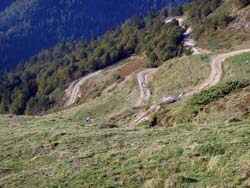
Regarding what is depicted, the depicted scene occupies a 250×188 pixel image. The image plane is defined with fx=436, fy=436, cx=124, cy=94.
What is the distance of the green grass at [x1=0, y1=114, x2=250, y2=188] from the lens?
16520 millimetres

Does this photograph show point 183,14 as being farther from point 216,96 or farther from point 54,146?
point 54,146

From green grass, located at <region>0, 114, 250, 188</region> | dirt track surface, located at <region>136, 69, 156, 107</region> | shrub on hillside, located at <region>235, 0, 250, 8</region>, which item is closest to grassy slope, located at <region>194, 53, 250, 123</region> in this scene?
green grass, located at <region>0, 114, 250, 188</region>

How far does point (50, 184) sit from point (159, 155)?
4.83 m

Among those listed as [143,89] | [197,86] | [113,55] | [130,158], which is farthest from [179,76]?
[113,55]

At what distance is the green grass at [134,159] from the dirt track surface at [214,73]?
30003 mm

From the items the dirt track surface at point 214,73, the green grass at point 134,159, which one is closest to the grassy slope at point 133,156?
the green grass at point 134,159

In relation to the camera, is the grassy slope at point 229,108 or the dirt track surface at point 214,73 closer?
the grassy slope at point 229,108

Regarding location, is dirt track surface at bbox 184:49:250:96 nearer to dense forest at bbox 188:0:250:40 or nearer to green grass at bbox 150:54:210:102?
green grass at bbox 150:54:210:102

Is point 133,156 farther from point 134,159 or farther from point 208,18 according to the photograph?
point 208,18

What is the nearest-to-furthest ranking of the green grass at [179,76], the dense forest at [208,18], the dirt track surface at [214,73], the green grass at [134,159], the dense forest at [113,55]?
the green grass at [134,159] < the dirt track surface at [214,73] < the green grass at [179,76] < the dense forest at [208,18] < the dense forest at [113,55]

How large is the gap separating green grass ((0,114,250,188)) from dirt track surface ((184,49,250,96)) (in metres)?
30.0

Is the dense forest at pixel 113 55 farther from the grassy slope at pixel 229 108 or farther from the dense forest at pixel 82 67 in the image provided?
the grassy slope at pixel 229 108

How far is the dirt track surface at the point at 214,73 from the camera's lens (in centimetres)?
5466

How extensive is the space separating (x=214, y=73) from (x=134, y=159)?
41.1 m
